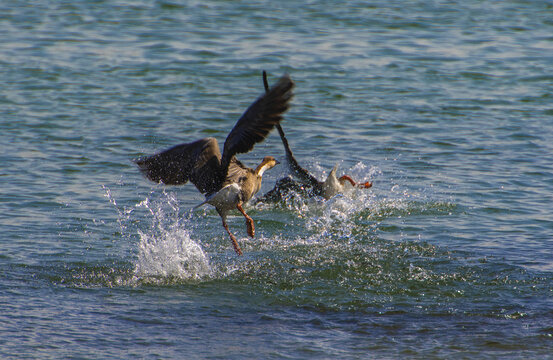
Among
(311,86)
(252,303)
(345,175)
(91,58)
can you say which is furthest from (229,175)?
(91,58)

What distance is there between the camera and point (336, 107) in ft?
43.8

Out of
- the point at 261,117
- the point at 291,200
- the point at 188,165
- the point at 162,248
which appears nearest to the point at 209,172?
the point at 188,165

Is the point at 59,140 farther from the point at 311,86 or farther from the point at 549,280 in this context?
the point at 549,280

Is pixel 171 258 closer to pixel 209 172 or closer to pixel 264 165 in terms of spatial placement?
pixel 209 172

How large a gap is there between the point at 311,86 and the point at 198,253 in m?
7.61

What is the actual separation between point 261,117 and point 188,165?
138 centimetres

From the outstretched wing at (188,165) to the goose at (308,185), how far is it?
203cm

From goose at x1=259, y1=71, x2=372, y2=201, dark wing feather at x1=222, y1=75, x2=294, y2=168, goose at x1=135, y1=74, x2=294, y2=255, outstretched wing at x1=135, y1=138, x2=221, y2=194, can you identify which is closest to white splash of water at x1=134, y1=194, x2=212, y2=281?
goose at x1=135, y1=74, x2=294, y2=255

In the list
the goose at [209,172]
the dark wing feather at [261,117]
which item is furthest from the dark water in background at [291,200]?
the dark wing feather at [261,117]

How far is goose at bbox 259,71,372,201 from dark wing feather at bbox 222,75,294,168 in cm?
291

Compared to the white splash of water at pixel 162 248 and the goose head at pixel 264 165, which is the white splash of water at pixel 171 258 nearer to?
the white splash of water at pixel 162 248

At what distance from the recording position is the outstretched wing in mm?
7363

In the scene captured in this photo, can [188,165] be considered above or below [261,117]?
below

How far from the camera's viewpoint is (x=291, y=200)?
31.0ft
